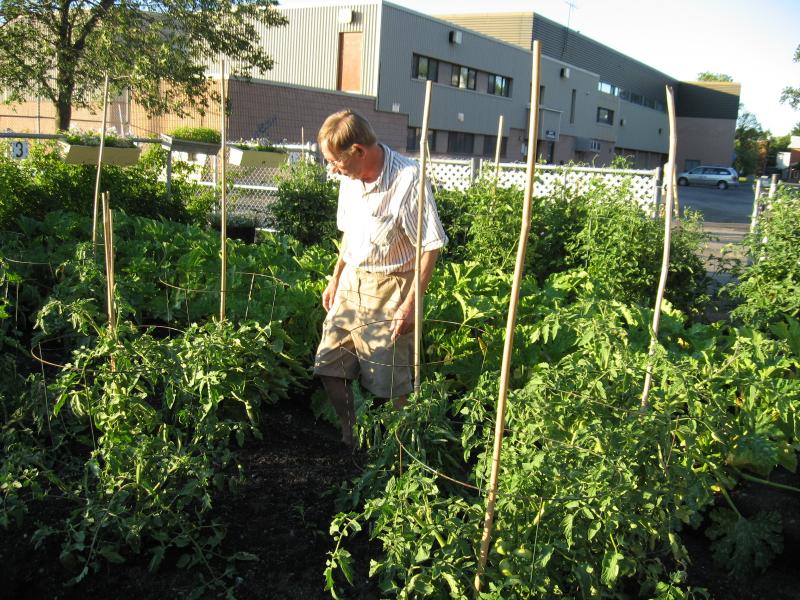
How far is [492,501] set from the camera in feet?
6.63

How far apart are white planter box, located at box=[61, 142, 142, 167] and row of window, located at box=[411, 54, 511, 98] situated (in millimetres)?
23607

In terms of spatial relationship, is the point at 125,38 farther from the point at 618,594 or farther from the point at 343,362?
the point at 618,594

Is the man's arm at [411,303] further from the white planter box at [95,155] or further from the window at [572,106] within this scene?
the window at [572,106]

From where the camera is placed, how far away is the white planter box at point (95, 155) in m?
7.02

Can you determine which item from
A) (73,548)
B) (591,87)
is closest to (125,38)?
(73,548)

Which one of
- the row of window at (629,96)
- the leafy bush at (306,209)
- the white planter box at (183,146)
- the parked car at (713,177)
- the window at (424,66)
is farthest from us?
the row of window at (629,96)

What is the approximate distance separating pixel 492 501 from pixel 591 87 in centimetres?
4497

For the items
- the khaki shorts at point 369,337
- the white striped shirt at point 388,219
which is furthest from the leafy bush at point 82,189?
the white striped shirt at point 388,219

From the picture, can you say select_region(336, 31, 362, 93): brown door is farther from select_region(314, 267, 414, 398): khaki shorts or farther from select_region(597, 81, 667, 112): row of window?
select_region(314, 267, 414, 398): khaki shorts

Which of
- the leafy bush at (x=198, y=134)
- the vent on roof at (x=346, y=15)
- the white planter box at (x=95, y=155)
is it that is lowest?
the white planter box at (x=95, y=155)

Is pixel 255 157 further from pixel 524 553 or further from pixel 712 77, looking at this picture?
pixel 712 77

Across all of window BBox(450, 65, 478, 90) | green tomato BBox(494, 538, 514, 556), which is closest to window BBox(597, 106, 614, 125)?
window BBox(450, 65, 478, 90)

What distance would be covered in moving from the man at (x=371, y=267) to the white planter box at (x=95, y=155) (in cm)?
453

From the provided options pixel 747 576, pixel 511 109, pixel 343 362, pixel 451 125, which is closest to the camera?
pixel 747 576
